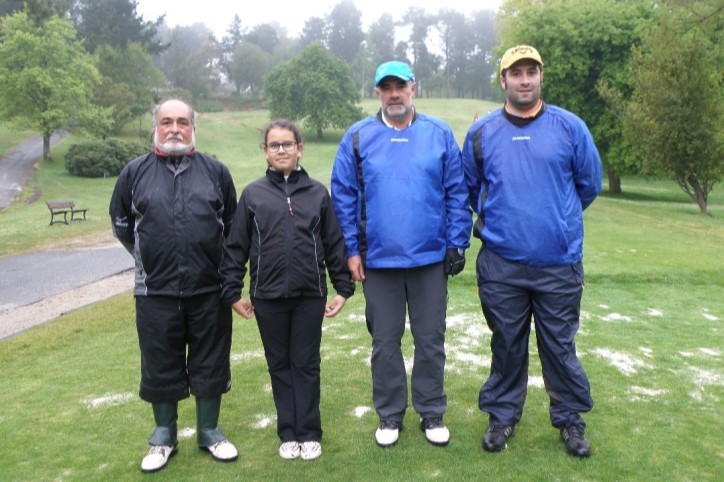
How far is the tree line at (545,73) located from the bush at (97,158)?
16.2 ft

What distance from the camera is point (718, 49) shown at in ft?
82.9

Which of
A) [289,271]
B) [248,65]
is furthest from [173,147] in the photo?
[248,65]

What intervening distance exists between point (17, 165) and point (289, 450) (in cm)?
4300

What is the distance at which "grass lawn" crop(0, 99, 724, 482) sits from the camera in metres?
3.62

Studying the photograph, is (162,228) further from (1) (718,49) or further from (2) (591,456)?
(1) (718,49)

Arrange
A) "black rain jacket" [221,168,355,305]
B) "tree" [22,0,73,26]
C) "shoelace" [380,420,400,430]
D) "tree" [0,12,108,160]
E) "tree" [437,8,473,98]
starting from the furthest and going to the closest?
"tree" [437,8,473,98] → "tree" [22,0,73,26] → "tree" [0,12,108,160] → "shoelace" [380,420,400,430] → "black rain jacket" [221,168,355,305]

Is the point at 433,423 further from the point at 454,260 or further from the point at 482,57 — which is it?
the point at 482,57

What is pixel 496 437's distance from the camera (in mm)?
3832

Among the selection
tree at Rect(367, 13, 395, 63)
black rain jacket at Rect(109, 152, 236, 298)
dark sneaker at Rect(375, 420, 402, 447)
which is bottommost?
dark sneaker at Rect(375, 420, 402, 447)

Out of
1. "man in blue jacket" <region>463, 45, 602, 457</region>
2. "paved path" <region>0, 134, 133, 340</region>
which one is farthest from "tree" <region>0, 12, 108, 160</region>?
"man in blue jacket" <region>463, 45, 602, 457</region>

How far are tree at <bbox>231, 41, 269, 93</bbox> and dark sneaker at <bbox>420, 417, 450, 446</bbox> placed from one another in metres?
92.0

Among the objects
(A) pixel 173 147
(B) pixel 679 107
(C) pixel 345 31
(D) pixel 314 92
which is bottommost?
(A) pixel 173 147

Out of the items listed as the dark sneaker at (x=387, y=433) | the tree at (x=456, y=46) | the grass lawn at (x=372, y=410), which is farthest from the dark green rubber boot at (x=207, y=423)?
the tree at (x=456, y=46)

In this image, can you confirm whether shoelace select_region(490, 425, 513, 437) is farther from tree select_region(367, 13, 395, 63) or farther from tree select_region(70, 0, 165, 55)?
tree select_region(367, 13, 395, 63)
